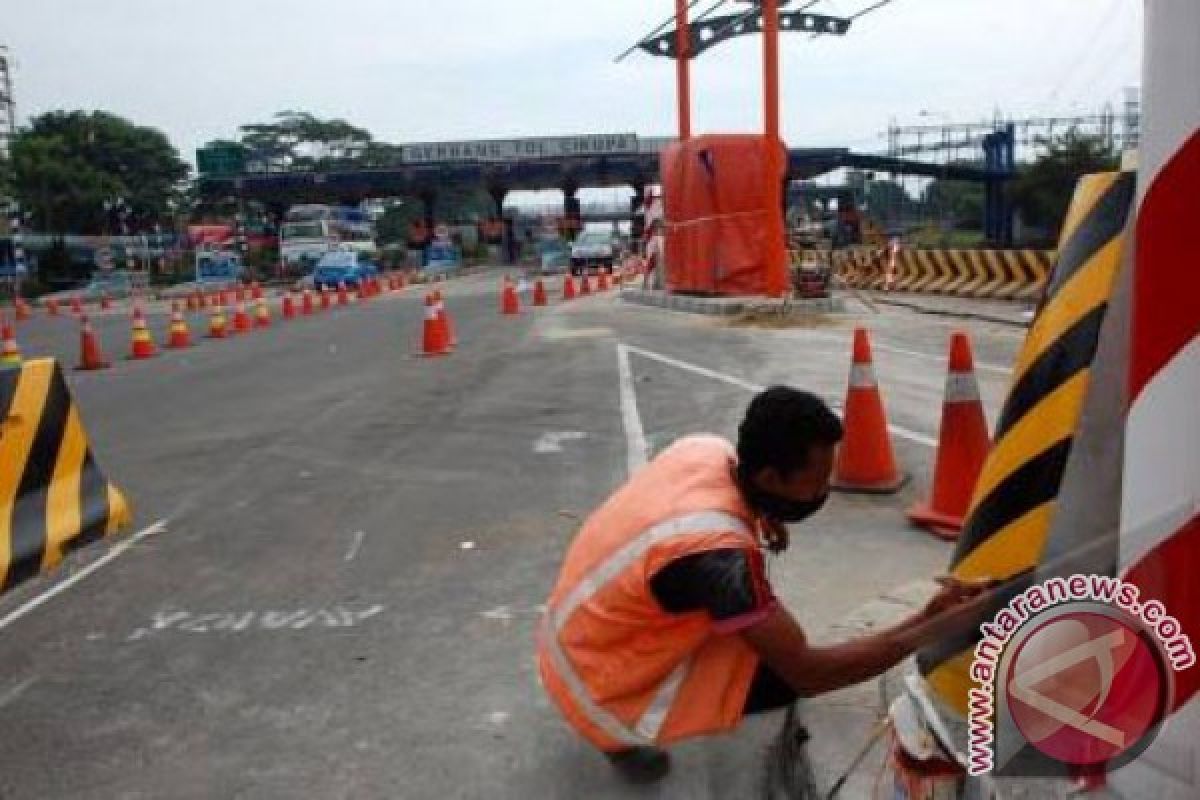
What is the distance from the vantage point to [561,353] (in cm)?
1538

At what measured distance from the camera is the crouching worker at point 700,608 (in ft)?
8.82

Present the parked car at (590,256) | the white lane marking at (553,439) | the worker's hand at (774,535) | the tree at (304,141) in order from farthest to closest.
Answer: the tree at (304,141) → the parked car at (590,256) → the white lane marking at (553,439) → the worker's hand at (774,535)

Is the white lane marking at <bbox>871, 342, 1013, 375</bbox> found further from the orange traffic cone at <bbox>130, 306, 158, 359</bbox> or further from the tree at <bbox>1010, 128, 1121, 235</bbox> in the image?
the tree at <bbox>1010, 128, 1121, 235</bbox>

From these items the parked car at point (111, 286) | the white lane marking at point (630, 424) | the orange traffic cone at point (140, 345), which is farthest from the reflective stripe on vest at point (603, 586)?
the parked car at point (111, 286)

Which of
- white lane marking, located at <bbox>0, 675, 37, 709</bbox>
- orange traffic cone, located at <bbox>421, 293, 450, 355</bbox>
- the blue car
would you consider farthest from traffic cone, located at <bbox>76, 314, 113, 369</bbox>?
the blue car

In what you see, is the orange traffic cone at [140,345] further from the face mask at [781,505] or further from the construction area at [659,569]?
the face mask at [781,505]

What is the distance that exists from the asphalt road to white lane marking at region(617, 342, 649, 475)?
91mm

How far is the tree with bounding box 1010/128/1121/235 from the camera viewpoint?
57.9 m

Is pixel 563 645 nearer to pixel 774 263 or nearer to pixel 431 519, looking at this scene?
pixel 431 519

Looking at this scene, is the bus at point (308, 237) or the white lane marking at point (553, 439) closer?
the white lane marking at point (553, 439)

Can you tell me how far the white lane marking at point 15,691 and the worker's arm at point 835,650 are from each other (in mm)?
2829

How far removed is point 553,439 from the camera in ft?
29.3

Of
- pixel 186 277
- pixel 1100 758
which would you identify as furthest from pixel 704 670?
pixel 186 277

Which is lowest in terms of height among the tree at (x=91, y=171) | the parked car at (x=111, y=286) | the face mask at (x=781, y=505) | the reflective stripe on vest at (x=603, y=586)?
the parked car at (x=111, y=286)
